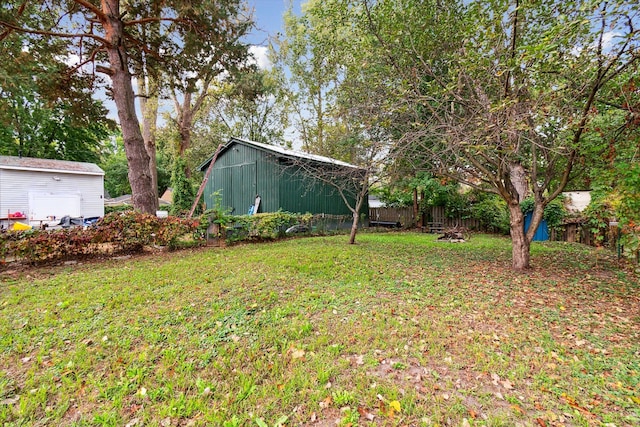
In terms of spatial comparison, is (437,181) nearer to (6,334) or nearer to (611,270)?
(611,270)

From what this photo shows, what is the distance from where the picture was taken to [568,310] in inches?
156

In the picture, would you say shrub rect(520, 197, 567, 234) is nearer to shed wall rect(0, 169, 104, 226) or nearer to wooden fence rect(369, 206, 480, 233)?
wooden fence rect(369, 206, 480, 233)

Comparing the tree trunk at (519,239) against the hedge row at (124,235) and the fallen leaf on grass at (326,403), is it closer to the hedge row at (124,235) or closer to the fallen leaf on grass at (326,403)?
the fallen leaf on grass at (326,403)

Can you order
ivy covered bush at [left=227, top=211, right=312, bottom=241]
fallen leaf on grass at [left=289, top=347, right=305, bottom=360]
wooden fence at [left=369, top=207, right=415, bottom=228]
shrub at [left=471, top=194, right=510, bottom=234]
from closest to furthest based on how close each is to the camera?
1. fallen leaf on grass at [left=289, top=347, right=305, bottom=360]
2. ivy covered bush at [left=227, top=211, right=312, bottom=241]
3. shrub at [left=471, top=194, right=510, bottom=234]
4. wooden fence at [left=369, top=207, right=415, bottom=228]

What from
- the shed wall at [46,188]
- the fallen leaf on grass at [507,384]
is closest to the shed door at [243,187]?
the shed wall at [46,188]

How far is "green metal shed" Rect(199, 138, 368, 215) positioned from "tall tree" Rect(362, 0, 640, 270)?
19.9 ft

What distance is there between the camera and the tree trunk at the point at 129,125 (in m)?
8.09

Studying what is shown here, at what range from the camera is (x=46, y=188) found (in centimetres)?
1512

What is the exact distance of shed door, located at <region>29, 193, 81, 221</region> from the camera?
48.2 feet

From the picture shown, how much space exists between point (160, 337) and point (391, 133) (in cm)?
664

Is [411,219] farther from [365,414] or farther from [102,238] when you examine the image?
[365,414]

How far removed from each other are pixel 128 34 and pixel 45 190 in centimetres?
1164

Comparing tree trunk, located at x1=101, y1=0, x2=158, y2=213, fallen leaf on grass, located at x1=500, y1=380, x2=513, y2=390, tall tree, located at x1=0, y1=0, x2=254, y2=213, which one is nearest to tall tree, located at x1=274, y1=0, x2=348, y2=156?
tall tree, located at x1=0, y1=0, x2=254, y2=213

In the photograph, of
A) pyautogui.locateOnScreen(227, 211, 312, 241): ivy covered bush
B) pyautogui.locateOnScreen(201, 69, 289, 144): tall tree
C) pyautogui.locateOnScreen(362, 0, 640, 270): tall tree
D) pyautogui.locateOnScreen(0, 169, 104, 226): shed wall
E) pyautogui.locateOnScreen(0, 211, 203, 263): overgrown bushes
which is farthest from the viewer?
pyautogui.locateOnScreen(201, 69, 289, 144): tall tree
